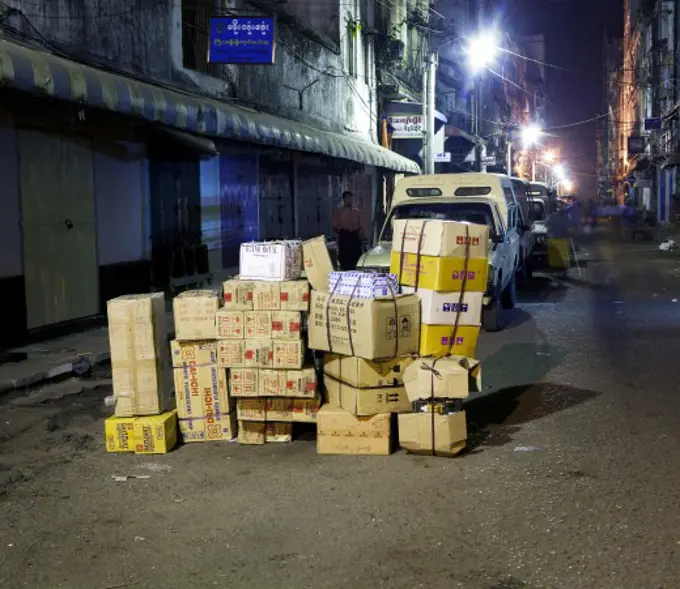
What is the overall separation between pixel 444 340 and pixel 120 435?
2763 millimetres

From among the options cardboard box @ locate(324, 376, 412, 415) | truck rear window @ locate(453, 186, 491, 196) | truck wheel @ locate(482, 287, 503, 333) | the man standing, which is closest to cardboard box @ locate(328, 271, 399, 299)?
cardboard box @ locate(324, 376, 412, 415)

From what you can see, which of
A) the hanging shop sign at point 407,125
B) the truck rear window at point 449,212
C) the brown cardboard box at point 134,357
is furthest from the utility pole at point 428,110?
the brown cardboard box at point 134,357

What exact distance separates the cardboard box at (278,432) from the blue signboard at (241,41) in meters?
9.27

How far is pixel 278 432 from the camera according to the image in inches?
269

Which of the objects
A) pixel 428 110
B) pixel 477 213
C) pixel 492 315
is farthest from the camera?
pixel 428 110

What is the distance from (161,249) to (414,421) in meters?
9.69

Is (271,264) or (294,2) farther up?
(294,2)

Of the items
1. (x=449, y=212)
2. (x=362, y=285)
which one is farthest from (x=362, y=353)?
(x=449, y=212)

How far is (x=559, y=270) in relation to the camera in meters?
23.5

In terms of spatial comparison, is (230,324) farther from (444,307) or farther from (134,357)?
(444,307)

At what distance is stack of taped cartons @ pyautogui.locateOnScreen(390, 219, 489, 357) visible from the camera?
22.0 feet

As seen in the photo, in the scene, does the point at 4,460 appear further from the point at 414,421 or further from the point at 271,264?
the point at 414,421

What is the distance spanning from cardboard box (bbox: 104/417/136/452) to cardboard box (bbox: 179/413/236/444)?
449mm

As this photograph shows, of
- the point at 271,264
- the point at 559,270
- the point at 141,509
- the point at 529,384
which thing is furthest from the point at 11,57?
the point at 559,270
